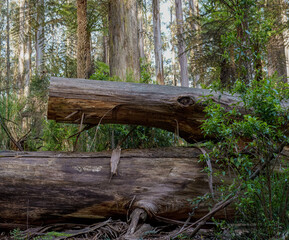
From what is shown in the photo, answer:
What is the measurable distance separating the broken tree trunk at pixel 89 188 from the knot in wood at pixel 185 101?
2.32 feet

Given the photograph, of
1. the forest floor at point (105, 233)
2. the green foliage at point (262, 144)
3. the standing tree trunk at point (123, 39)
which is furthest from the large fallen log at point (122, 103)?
the standing tree trunk at point (123, 39)

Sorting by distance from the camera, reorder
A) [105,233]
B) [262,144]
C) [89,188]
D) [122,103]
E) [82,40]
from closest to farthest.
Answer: [262,144]
[105,233]
[89,188]
[122,103]
[82,40]

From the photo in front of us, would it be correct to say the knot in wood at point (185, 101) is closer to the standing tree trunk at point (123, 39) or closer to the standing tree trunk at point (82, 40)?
the standing tree trunk at point (123, 39)

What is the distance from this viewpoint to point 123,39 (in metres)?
5.14

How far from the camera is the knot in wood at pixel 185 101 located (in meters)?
3.18

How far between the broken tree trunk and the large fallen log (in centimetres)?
50

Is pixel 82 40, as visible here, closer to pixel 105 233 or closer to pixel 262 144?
pixel 105 233

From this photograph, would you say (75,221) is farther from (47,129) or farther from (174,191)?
(47,129)

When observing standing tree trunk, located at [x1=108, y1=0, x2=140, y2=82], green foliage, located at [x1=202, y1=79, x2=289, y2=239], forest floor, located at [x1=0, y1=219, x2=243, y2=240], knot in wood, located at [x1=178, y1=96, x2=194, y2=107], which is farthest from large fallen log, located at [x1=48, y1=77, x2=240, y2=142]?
standing tree trunk, located at [x1=108, y1=0, x2=140, y2=82]

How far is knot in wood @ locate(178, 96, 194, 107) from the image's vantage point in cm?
318

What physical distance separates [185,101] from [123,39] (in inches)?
A: 98.5

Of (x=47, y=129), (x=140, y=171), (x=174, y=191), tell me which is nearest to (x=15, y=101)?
(x=47, y=129)

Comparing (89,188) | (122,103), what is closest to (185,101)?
(122,103)

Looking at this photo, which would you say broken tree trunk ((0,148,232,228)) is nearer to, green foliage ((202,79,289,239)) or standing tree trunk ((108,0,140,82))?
green foliage ((202,79,289,239))
